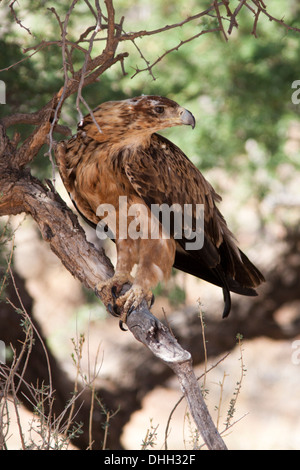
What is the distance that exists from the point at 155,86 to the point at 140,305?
416 cm

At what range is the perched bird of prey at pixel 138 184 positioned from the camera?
3660mm

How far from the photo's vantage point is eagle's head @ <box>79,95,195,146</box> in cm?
360

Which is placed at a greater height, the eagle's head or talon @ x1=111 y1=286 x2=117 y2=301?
the eagle's head

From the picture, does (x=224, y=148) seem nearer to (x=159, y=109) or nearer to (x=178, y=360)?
(x=159, y=109)

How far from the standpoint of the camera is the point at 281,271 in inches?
325

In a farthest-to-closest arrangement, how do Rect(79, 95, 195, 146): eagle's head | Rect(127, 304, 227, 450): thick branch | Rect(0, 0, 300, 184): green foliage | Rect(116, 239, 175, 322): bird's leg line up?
Rect(0, 0, 300, 184): green foliage, Rect(116, 239, 175, 322): bird's leg, Rect(79, 95, 195, 146): eagle's head, Rect(127, 304, 227, 450): thick branch

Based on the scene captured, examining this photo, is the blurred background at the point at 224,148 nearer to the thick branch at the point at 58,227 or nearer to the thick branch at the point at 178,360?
the thick branch at the point at 58,227

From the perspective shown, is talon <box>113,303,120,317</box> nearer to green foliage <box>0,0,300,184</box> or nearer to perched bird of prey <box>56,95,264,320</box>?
perched bird of prey <box>56,95,264,320</box>

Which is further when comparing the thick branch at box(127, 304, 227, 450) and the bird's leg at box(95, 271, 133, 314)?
the bird's leg at box(95, 271, 133, 314)

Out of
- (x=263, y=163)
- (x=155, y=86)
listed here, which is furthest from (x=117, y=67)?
(x=263, y=163)

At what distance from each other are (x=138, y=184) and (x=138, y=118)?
38cm

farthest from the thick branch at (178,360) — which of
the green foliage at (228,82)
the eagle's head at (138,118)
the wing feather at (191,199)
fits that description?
the green foliage at (228,82)

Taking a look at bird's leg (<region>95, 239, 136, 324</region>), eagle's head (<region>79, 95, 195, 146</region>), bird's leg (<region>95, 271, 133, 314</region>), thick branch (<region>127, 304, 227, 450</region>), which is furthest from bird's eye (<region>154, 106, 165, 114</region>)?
thick branch (<region>127, 304, 227, 450</region>)
